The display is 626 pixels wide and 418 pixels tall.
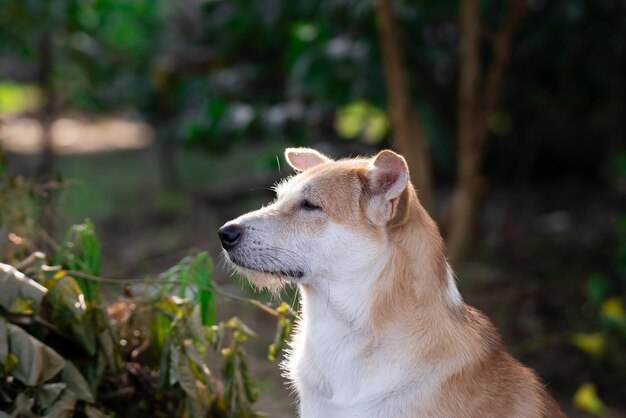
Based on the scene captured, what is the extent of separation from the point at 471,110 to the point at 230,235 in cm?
407

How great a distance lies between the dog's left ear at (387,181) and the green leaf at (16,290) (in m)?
1.35

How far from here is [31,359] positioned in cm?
359

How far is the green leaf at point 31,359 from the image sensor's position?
3582 millimetres

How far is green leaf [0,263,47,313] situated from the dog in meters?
0.76

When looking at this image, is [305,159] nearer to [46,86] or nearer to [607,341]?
[607,341]

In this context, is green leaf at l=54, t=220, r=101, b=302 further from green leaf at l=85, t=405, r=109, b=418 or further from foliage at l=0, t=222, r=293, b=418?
green leaf at l=85, t=405, r=109, b=418

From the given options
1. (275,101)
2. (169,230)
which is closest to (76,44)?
(169,230)

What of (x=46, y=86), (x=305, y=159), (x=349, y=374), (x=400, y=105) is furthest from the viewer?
(x=46, y=86)

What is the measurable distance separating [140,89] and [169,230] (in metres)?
2.25

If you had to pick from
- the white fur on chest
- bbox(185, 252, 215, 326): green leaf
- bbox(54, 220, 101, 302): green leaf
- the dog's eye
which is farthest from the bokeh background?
the white fur on chest

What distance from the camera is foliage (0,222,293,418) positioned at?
366cm

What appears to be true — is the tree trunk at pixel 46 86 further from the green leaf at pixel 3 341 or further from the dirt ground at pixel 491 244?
the green leaf at pixel 3 341

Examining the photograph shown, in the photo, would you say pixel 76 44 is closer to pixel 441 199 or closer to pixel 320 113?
pixel 320 113

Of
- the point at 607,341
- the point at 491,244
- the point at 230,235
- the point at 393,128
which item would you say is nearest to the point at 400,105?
the point at 393,128
